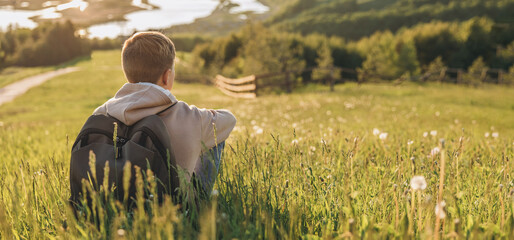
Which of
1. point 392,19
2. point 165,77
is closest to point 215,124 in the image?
point 165,77

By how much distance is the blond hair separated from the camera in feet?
7.57

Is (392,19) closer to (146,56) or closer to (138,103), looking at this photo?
(146,56)

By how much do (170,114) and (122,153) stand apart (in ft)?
1.34

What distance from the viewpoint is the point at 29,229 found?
219 cm

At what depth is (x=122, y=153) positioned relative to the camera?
78.5 inches

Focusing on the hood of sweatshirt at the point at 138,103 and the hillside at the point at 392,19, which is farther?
the hillside at the point at 392,19

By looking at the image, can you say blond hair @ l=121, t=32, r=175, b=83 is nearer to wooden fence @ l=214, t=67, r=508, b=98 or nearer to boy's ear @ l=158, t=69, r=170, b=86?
boy's ear @ l=158, t=69, r=170, b=86

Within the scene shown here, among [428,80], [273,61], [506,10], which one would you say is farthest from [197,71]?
[506,10]

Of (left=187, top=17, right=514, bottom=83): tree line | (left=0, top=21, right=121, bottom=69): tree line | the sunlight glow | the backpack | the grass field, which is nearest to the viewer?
the grass field

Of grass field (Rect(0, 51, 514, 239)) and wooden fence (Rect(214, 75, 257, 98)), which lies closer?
grass field (Rect(0, 51, 514, 239))

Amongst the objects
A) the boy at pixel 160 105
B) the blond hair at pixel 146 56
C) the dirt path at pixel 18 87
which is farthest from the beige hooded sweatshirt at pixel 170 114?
the dirt path at pixel 18 87

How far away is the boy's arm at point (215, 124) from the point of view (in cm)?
236

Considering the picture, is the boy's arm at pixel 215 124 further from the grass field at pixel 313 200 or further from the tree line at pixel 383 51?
the tree line at pixel 383 51

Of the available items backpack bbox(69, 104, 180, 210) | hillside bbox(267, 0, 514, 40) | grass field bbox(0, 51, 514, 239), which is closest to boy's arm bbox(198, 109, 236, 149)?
grass field bbox(0, 51, 514, 239)
